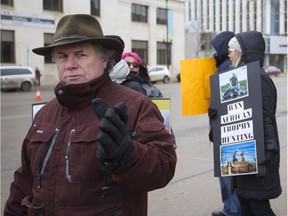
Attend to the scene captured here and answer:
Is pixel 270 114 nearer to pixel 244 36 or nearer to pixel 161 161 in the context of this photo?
pixel 244 36

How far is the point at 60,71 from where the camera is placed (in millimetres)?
2090

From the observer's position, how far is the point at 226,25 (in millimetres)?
81062

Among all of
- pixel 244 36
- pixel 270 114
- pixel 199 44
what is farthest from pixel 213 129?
pixel 199 44

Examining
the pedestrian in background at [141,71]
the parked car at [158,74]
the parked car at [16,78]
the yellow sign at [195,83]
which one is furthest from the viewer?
the parked car at [158,74]

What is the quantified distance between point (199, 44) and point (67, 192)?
178 ft

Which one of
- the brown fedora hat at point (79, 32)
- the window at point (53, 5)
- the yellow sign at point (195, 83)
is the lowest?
the yellow sign at point (195, 83)

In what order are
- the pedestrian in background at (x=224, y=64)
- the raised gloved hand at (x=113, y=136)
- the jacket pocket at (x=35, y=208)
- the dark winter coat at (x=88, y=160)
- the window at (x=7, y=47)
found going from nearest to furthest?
the raised gloved hand at (x=113, y=136), the dark winter coat at (x=88, y=160), the jacket pocket at (x=35, y=208), the pedestrian in background at (x=224, y=64), the window at (x=7, y=47)

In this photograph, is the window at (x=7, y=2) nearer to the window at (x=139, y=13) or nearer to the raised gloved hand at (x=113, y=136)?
the window at (x=139, y=13)

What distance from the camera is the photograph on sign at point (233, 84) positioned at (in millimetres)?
3234

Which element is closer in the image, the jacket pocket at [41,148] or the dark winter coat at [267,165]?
the jacket pocket at [41,148]

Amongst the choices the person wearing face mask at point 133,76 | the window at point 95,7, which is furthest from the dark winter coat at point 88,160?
the window at point 95,7

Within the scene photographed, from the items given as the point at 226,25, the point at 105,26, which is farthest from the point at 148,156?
the point at 226,25

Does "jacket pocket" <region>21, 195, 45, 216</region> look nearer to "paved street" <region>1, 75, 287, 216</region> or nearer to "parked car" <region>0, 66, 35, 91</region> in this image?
"paved street" <region>1, 75, 287, 216</region>

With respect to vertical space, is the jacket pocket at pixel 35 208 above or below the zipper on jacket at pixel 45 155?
below
